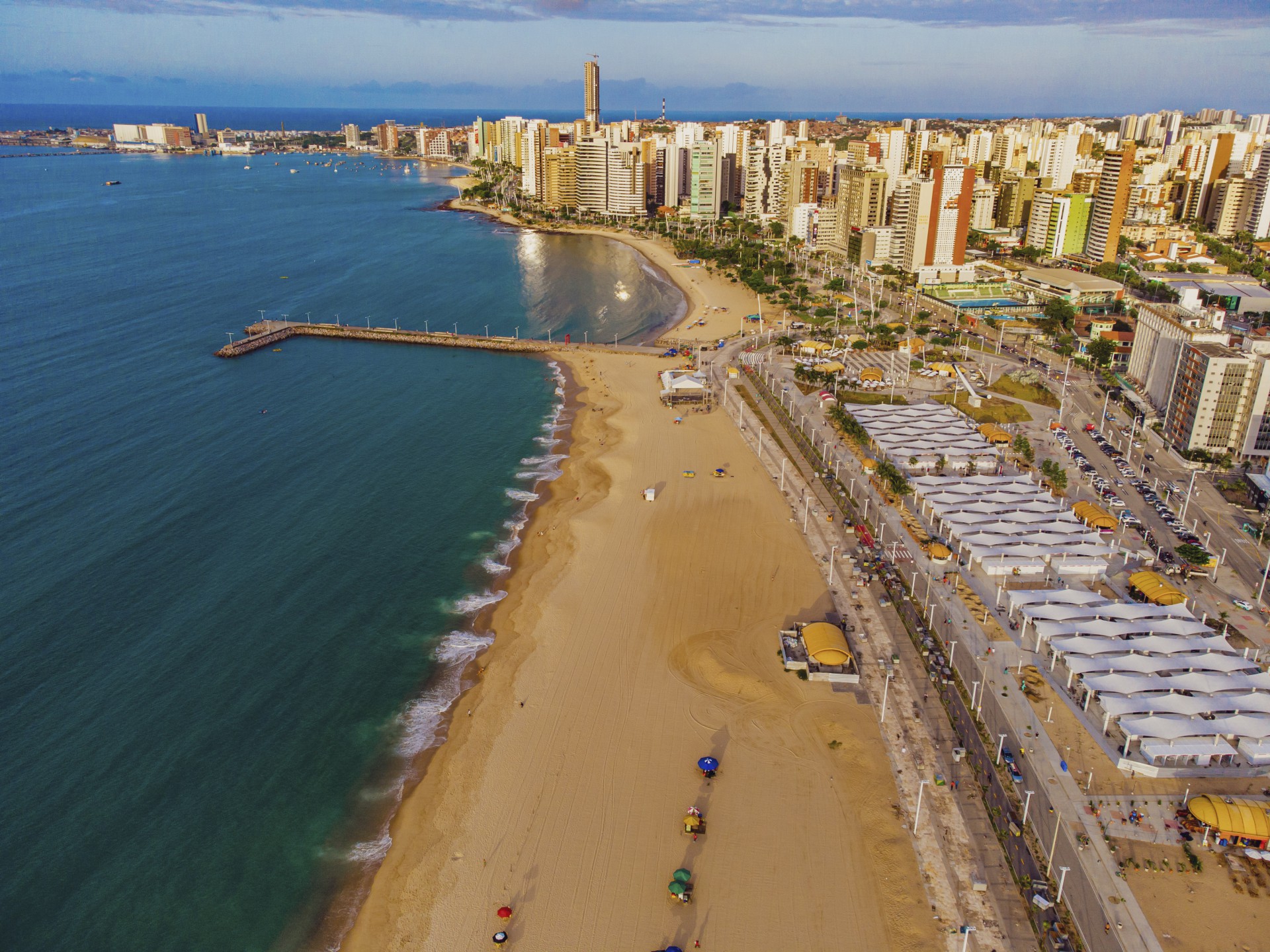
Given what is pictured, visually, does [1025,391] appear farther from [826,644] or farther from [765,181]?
[765,181]

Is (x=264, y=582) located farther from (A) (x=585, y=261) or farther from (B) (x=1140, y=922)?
(A) (x=585, y=261)

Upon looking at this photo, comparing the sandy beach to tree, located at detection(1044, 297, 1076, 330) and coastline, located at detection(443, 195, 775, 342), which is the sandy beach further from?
tree, located at detection(1044, 297, 1076, 330)

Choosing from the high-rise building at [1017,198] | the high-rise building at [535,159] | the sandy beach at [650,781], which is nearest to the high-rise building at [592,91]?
the high-rise building at [535,159]

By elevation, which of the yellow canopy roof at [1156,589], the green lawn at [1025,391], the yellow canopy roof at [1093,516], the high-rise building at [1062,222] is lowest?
the yellow canopy roof at [1156,589]

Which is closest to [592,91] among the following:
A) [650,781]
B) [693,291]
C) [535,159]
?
[535,159]

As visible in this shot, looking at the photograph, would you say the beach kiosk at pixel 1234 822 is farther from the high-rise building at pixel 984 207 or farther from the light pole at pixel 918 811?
the high-rise building at pixel 984 207

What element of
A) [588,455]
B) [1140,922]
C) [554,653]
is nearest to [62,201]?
[588,455]
